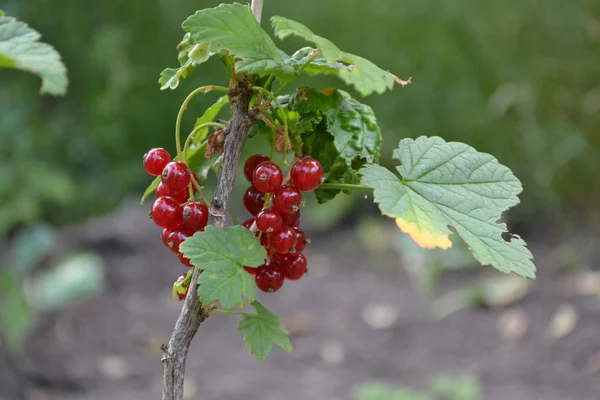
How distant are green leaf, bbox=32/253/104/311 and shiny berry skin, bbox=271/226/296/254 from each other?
2407 mm

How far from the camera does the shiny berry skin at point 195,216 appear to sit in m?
0.72

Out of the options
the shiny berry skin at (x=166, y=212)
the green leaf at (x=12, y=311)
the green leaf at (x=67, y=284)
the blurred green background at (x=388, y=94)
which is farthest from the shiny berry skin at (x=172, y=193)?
the blurred green background at (x=388, y=94)

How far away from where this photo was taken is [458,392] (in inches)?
91.6

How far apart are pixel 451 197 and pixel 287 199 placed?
0.60ft

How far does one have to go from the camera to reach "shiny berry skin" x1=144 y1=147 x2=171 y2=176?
761 mm

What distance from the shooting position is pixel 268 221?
2.39ft

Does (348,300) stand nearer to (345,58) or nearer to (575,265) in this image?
(575,265)

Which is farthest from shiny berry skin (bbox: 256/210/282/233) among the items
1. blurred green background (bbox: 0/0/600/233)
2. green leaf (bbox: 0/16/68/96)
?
blurred green background (bbox: 0/0/600/233)

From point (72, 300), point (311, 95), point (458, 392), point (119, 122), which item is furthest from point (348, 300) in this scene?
point (311, 95)

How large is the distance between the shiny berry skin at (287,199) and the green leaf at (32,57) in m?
0.25

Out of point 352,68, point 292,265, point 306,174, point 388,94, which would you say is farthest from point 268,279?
point 388,94

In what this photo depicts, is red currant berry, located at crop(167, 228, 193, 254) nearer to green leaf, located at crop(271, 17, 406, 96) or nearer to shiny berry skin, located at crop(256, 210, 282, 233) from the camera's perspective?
shiny berry skin, located at crop(256, 210, 282, 233)

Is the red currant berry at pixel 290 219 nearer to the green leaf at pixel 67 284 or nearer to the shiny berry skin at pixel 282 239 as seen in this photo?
the shiny berry skin at pixel 282 239

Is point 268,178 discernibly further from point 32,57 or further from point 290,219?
point 32,57
